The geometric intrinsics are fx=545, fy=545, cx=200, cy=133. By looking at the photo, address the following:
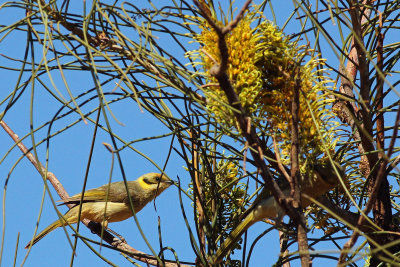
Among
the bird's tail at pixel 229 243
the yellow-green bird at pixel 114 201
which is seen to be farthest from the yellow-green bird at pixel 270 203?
the yellow-green bird at pixel 114 201

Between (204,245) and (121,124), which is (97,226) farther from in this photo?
(121,124)

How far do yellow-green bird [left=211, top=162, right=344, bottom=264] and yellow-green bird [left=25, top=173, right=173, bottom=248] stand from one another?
238 cm

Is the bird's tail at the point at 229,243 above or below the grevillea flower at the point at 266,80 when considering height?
below

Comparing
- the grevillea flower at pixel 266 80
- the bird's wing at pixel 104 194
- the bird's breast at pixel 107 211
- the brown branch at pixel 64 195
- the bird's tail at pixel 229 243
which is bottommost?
the bird's tail at pixel 229 243

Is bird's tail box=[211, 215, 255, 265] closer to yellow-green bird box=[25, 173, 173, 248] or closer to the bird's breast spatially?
yellow-green bird box=[25, 173, 173, 248]

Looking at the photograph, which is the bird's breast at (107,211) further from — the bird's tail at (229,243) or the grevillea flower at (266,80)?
the grevillea flower at (266,80)

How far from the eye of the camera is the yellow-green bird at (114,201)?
16.7 feet

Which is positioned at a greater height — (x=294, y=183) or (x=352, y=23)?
(x=352, y=23)

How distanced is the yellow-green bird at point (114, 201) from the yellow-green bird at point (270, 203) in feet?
7.80

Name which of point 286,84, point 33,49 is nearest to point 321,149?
point 286,84

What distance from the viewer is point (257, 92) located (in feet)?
6.37

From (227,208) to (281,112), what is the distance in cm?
92

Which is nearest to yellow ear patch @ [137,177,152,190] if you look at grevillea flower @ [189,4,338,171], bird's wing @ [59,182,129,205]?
bird's wing @ [59,182,129,205]

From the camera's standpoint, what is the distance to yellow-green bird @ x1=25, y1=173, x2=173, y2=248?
510cm
